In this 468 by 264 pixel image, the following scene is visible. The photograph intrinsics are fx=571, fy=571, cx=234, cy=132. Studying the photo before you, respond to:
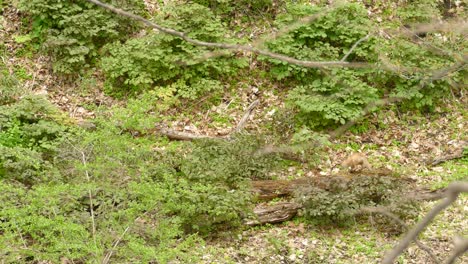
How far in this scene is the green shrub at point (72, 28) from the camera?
8852 millimetres

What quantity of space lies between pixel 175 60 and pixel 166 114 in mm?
869

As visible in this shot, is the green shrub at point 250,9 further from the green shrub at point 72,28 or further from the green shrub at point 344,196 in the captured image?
the green shrub at point 344,196

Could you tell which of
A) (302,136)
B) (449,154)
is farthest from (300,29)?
(449,154)

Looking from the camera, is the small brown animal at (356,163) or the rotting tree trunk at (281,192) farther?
the small brown animal at (356,163)

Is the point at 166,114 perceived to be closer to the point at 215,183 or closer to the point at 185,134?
the point at 185,134

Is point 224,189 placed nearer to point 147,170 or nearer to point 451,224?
point 147,170

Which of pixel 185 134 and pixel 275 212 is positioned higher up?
pixel 185 134

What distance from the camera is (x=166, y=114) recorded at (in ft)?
28.8

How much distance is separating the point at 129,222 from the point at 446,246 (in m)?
3.47

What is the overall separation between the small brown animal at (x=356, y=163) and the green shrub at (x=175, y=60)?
237cm

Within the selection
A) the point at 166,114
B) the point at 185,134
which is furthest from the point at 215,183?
the point at 166,114

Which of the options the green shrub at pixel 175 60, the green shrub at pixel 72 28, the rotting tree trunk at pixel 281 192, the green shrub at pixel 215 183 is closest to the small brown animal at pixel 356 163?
the rotting tree trunk at pixel 281 192

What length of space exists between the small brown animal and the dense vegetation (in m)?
0.49

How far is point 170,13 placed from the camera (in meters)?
8.87
